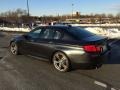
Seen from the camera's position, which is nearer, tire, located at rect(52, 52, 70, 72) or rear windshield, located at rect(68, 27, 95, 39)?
tire, located at rect(52, 52, 70, 72)

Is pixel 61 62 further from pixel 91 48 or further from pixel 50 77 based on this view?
pixel 91 48

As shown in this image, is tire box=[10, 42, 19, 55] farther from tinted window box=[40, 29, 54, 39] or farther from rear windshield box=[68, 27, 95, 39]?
rear windshield box=[68, 27, 95, 39]

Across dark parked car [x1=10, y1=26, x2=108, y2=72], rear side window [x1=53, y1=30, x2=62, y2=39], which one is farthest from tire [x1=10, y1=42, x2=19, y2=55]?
rear side window [x1=53, y1=30, x2=62, y2=39]

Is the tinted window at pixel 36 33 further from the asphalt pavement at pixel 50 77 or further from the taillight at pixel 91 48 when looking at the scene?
the taillight at pixel 91 48

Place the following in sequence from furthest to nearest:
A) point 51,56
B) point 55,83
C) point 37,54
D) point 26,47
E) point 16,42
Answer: point 16,42, point 26,47, point 37,54, point 51,56, point 55,83

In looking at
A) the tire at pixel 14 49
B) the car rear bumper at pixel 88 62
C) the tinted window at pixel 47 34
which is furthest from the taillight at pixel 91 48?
the tire at pixel 14 49

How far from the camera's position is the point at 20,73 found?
752 centimetres

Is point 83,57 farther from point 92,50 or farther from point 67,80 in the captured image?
point 67,80

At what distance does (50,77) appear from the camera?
23.2ft

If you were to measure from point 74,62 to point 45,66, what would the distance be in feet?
4.71

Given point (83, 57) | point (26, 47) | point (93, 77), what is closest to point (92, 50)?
point (83, 57)

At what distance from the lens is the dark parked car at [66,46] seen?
287 inches

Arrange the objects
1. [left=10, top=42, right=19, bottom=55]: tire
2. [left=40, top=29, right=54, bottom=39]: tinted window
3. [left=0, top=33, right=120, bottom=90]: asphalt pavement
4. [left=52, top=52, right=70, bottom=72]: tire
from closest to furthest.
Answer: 1. [left=0, top=33, right=120, bottom=90]: asphalt pavement
2. [left=52, top=52, right=70, bottom=72]: tire
3. [left=40, top=29, right=54, bottom=39]: tinted window
4. [left=10, top=42, right=19, bottom=55]: tire

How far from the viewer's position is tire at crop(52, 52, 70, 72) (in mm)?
7631
